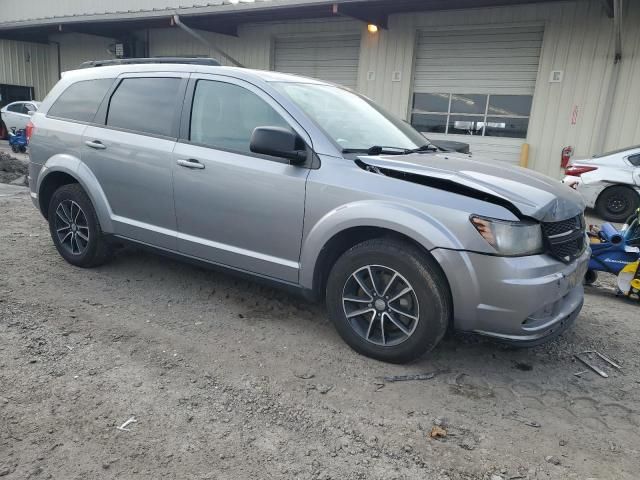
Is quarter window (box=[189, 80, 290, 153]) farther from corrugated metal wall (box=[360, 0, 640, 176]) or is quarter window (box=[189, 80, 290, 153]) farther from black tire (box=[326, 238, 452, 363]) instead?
corrugated metal wall (box=[360, 0, 640, 176])

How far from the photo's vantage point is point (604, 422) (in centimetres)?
279

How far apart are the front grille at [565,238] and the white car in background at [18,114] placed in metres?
18.9

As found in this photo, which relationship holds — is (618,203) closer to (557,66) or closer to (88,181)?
(557,66)

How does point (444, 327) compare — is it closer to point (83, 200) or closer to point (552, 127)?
point (83, 200)

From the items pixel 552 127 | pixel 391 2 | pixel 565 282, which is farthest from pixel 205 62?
pixel 552 127

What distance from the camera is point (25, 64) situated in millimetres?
22703

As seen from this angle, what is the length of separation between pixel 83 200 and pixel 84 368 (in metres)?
2.04

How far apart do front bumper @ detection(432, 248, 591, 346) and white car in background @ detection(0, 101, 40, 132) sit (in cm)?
1881

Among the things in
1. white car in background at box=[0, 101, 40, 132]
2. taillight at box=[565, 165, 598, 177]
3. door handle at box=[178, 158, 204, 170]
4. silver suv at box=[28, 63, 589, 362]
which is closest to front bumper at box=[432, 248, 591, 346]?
silver suv at box=[28, 63, 589, 362]

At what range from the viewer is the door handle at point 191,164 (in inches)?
150

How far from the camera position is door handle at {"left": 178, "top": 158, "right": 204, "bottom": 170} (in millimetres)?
3807

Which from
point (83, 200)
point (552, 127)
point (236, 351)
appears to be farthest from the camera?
point (552, 127)

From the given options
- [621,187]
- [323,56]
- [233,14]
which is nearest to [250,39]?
[233,14]

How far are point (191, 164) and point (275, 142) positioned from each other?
34.9 inches
